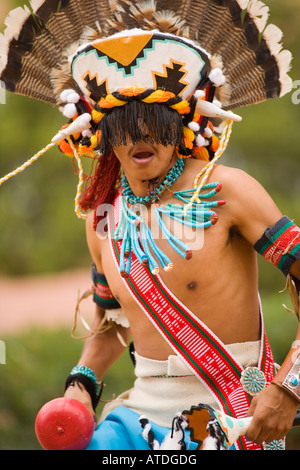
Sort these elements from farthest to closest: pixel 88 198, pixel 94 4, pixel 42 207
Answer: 1. pixel 42 207
2. pixel 88 198
3. pixel 94 4

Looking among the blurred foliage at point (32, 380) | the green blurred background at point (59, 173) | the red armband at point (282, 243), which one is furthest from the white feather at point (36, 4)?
the green blurred background at point (59, 173)

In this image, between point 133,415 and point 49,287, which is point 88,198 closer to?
point 133,415

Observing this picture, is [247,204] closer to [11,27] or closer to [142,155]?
[142,155]

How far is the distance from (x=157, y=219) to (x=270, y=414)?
861mm

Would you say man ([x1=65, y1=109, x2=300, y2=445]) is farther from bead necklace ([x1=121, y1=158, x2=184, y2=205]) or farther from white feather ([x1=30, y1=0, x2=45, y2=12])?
white feather ([x1=30, y1=0, x2=45, y2=12])

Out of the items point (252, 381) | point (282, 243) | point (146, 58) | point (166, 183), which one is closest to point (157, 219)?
point (166, 183)

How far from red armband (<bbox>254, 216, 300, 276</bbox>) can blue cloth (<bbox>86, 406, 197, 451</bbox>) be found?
0.79m

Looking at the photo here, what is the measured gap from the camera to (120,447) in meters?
2.94

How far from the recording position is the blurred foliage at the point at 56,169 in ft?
50.0

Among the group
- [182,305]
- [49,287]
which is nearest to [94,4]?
[182,305]

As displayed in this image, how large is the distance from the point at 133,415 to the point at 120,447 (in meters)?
0.17

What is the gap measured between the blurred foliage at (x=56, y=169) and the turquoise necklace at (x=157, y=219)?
1138 centimetres

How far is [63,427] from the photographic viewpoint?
286 cm

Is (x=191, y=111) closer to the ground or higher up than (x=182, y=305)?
higher up
